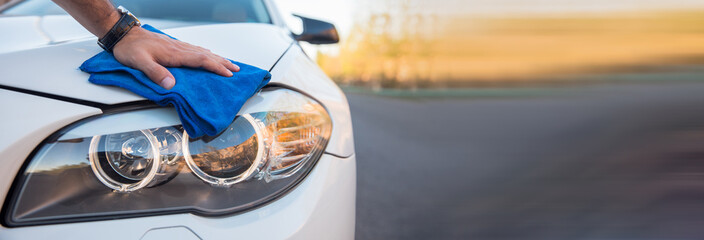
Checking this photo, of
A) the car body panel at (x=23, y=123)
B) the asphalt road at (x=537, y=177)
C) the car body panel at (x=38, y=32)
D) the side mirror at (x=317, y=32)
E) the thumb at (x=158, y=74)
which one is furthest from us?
the asphalt road at (x=537, y=177)

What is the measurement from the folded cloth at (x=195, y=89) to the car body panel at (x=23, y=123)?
9 cm

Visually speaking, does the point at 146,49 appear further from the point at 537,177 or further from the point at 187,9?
the point at 537,177

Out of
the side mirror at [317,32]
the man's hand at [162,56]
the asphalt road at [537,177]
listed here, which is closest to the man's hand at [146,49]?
the man's hand at [162,56]

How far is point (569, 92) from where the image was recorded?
9898mm

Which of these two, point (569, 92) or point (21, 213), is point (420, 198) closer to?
point (21, 213)

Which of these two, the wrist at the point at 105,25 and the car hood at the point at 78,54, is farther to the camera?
the wrist at the point at 105,25

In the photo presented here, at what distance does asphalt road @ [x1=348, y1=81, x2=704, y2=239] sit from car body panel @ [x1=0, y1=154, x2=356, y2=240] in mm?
1366

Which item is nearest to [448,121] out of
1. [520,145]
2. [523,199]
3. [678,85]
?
[520,145]

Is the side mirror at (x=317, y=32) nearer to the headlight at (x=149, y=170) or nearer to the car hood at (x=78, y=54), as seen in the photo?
the car hood at (x=78, y=54)

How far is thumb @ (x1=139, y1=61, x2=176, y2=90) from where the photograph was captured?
3.10 ft

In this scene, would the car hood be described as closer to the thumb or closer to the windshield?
the thumb

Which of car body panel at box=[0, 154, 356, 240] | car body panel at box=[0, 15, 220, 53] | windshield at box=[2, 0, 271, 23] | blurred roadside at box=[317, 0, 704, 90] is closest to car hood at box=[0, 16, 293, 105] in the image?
car body panel at box=[0, 15, 220, 53]

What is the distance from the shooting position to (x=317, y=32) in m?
2.28

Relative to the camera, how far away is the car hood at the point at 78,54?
0.86 m
